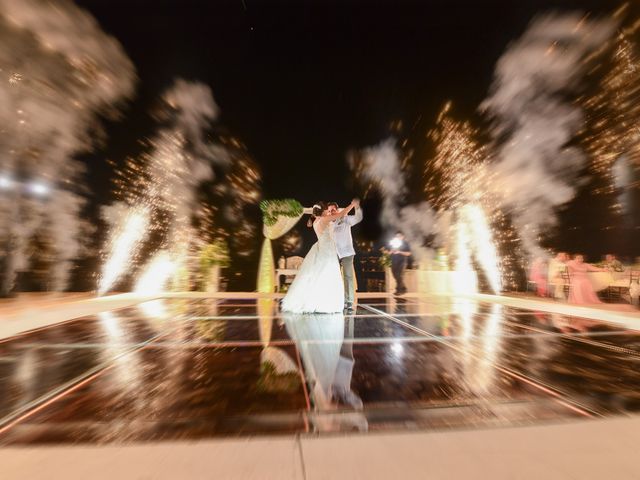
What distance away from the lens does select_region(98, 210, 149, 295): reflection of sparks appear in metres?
7.04

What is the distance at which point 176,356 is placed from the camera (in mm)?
1972

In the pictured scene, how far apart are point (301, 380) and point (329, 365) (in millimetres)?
288

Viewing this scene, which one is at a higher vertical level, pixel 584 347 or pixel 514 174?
pixel 514 174

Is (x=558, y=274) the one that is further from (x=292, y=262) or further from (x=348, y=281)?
(x=292, y=262)

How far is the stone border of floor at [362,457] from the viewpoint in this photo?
81cm

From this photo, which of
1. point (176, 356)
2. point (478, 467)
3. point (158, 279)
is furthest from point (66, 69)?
point (478, 467)

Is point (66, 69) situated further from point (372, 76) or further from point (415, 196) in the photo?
point (415, 196)

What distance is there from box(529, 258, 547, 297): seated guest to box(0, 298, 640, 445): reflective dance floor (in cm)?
368

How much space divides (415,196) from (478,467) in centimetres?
774

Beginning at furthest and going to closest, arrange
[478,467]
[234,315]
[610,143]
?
[610,143]
[234,315]
[478,467]

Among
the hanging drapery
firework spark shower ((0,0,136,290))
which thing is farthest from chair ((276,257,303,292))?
firework spark shower ((0,0,136,290))

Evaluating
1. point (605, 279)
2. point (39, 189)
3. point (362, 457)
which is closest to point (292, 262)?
point (39, 189)

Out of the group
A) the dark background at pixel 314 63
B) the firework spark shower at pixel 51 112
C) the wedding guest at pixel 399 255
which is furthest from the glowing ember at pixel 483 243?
the firework spark shower at pixel 51 112

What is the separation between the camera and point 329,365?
5.85 ft
